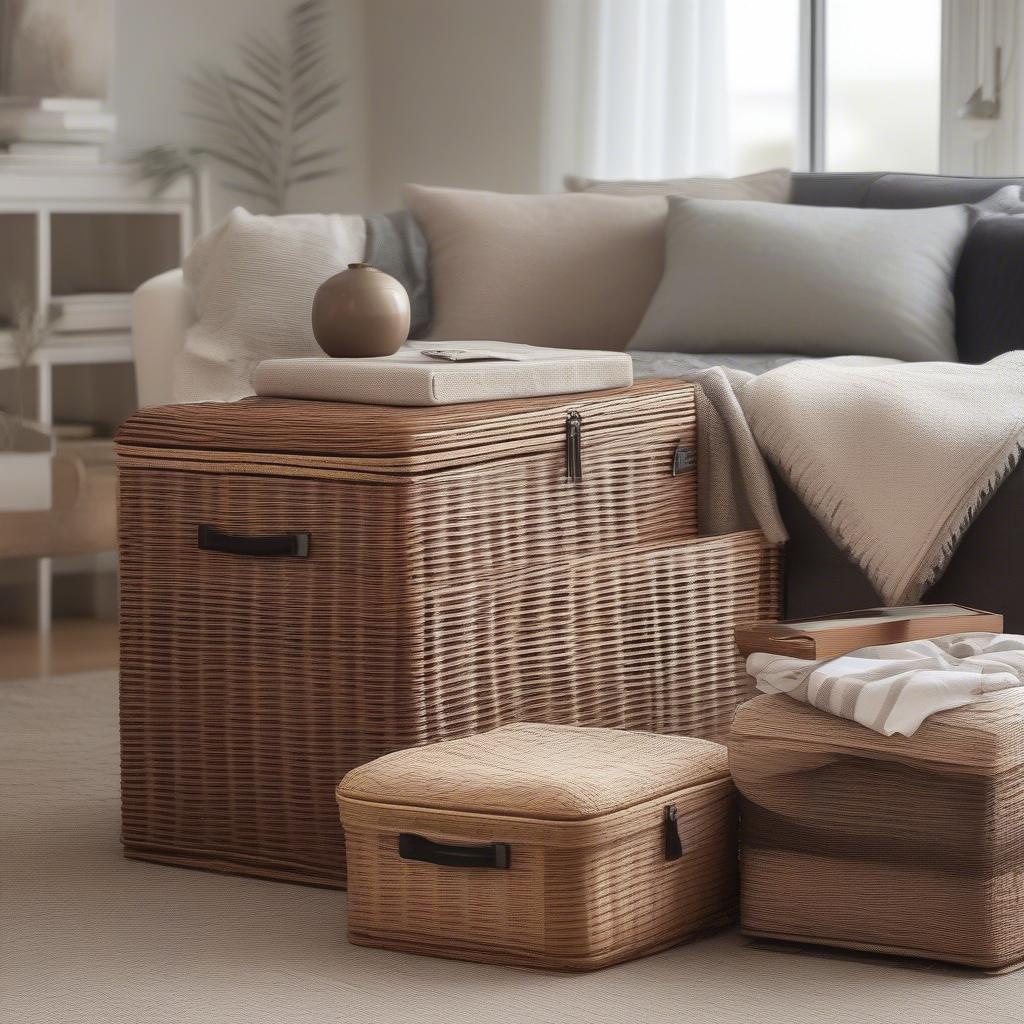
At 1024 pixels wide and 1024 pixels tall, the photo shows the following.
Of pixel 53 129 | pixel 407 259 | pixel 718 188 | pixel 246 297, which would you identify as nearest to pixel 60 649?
pixel 246 297

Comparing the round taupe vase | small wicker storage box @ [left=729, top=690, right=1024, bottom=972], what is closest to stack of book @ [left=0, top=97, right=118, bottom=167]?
the round taupe vase

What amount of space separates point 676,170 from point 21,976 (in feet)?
10.1

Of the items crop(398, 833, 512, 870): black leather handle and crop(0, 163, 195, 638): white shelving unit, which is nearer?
crop(398, 833, 512, 870): black leather handle

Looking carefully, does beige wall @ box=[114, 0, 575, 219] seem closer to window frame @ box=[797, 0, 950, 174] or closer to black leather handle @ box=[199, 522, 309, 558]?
window frame @ box=[797, 0, 950, 174]

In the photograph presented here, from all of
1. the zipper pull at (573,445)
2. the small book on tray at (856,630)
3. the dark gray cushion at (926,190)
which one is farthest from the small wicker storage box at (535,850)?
the dark gray cushion at (926,190)

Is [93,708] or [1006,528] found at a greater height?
[1006,528]

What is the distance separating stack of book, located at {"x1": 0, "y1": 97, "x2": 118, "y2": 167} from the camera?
13.3ft

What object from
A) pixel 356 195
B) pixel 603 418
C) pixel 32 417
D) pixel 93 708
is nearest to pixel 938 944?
pixel 603 418

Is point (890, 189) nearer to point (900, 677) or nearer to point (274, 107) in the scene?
Result: point (900, 677)

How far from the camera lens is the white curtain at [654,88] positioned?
4.31 metres

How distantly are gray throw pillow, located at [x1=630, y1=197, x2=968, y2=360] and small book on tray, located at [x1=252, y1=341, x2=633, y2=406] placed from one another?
705 mm

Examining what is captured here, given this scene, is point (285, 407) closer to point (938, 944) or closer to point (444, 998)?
point (444, 998)

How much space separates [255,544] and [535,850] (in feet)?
1.63

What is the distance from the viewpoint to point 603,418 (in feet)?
7.05
